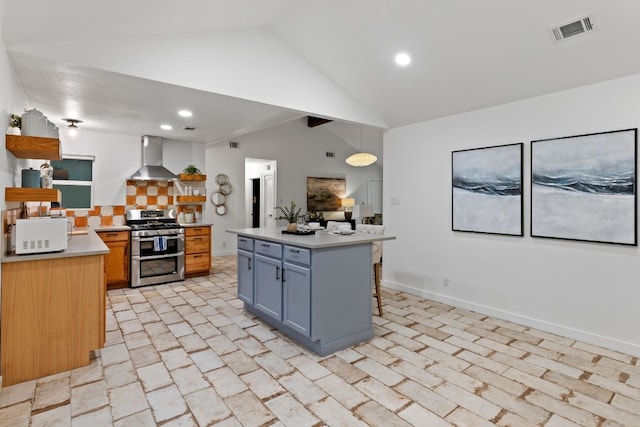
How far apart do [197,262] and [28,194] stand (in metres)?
3.15

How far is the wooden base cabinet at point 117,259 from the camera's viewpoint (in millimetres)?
4832

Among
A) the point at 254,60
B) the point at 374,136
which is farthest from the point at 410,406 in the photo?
the point at 374,136

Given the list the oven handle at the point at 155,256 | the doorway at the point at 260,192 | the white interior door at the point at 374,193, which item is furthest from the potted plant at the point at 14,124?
the white interior door at the point at 374,193

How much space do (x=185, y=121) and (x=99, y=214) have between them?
2260mm

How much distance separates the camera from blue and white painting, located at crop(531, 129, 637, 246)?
287cm

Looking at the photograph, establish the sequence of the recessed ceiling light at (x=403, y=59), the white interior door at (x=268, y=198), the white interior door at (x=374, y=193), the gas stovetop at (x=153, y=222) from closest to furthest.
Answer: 1. the recessed ceiling light at (x=403, y=59)
2. the gas stovetop at (x=153, y=222)
3. the white interior door at (x=268, y=198)
4. the white interior door at (x=374, y=193)

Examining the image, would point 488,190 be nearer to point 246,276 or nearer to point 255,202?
point 246,276

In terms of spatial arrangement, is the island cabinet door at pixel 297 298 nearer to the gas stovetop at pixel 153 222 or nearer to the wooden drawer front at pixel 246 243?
the wooden drawer front at pixel 246 243

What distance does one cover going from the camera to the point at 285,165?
8.40 metres

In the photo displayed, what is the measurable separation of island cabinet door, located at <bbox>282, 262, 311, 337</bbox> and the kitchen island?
150cm

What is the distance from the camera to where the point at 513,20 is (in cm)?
270

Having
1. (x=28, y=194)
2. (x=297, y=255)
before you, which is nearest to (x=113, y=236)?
(x=28, y=194)

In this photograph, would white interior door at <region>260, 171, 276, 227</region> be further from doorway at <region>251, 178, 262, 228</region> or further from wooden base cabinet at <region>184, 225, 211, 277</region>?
wooden base cabinet at <region>184, 225, 211, 277</region>

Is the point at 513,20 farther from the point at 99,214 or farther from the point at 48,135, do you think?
the point at 99,214
